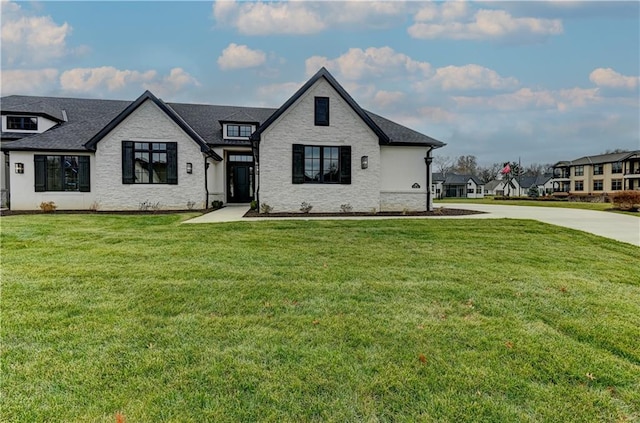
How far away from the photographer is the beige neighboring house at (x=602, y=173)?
53.5 meters

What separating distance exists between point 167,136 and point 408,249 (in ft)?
44.9

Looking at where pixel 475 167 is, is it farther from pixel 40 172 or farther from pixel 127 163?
pixel 40 172

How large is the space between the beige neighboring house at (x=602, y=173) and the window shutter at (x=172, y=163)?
62984 millimetres

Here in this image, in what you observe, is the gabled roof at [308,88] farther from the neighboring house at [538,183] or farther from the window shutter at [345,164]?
the neighboring house at [538,183]

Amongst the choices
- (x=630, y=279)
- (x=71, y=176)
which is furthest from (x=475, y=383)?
(x=71, y=176)

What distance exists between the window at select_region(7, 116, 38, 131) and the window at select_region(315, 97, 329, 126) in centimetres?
1687

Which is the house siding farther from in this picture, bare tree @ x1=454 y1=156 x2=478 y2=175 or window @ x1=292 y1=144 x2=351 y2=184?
bare tree @ x1=454 y1=156 x2=478 y2=175

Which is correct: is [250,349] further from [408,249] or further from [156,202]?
[156,202]

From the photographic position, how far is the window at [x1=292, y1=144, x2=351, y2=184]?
51.7 feet

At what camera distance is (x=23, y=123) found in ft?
65.5

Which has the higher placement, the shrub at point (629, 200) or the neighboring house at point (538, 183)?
the neighboring house at point (538, 183)

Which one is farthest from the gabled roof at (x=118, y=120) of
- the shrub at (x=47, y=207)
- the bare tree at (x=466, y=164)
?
the bare tree at (x=466, y=164)

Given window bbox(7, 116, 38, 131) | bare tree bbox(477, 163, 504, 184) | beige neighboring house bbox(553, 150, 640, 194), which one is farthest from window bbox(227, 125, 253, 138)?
bare tree bbox(477, 163, 504, 184)

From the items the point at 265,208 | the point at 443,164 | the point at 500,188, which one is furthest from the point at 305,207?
the point at 500,188
